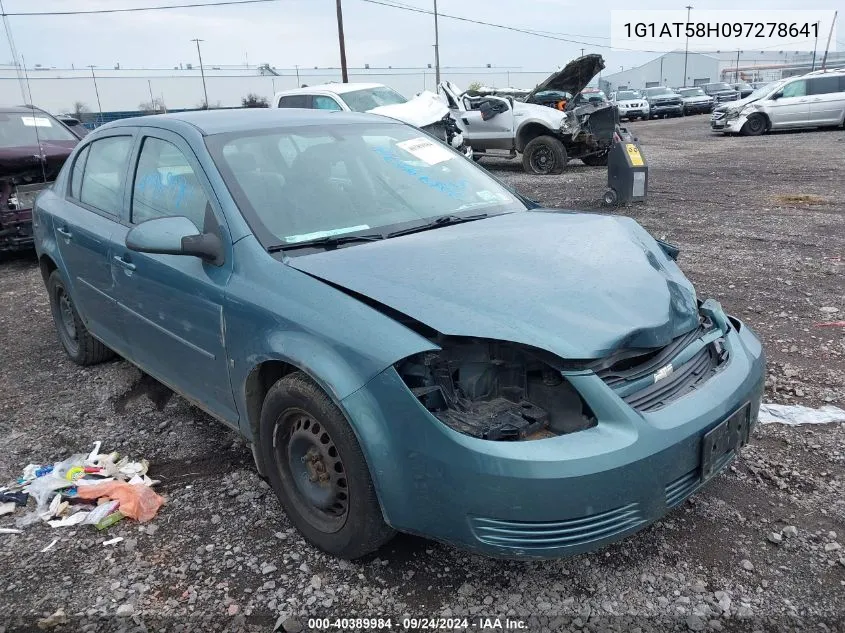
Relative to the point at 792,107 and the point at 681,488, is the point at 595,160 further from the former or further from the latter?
the point at 681,488

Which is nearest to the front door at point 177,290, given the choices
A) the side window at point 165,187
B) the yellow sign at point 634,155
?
the side window at point 165,187

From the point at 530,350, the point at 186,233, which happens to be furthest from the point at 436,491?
the point at 186,233

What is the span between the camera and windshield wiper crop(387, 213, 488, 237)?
2906 millimetres

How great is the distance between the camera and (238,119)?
3312 millimetres

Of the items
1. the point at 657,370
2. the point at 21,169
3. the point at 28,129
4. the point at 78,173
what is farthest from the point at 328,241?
the point at 28,129

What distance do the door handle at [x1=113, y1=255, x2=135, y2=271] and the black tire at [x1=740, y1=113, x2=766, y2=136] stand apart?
20400 mm

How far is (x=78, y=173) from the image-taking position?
13.6 feet

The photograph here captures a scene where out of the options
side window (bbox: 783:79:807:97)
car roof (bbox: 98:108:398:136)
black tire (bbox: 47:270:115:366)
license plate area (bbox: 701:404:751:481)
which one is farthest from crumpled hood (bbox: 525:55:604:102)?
license plate area (bbox: 701:404:751:481)

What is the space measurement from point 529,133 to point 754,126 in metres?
10.0

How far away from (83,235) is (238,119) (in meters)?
1.22

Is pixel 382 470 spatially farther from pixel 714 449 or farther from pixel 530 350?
pixel 714 449

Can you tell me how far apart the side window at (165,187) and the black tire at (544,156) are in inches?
427

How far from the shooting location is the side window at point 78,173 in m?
4.10

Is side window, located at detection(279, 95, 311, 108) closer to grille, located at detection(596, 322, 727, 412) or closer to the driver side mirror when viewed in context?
the driver side mirror
